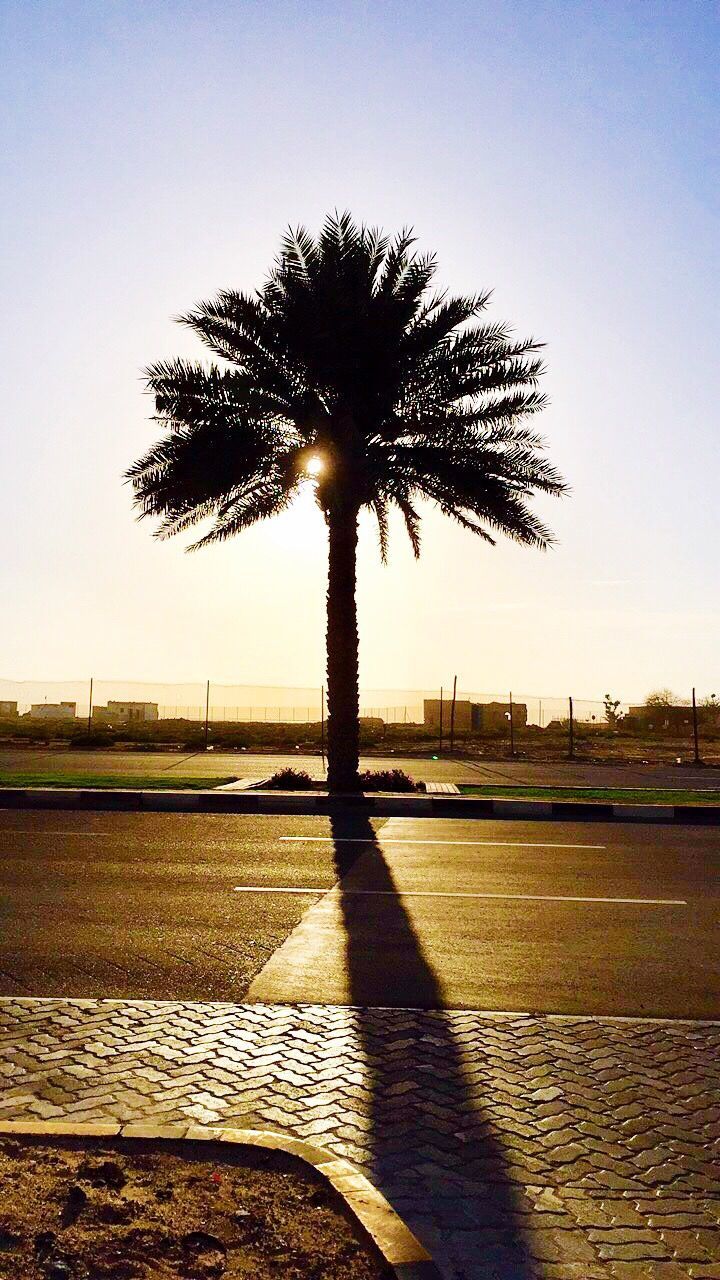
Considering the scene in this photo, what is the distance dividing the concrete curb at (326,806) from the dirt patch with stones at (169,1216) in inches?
457

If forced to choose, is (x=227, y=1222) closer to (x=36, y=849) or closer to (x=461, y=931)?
(x=461, y=931)

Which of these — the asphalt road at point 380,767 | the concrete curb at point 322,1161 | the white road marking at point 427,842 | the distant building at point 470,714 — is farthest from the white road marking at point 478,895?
the distant building at point 470,714

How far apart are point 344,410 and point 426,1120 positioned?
617 inches

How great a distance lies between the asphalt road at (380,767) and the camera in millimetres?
21609

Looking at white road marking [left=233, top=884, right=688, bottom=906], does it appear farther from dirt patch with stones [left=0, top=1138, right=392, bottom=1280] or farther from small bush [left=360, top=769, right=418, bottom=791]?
small bush [left=360, top=769, right=418, bottom=791]

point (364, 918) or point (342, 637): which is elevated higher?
point (342, 637)

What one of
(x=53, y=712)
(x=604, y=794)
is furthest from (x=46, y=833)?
(x=53, y=712)

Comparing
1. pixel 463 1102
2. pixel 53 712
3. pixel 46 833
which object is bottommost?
pixel 463 1102

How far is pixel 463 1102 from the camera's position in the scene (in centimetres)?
430

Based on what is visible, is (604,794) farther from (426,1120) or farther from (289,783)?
(426,1120)

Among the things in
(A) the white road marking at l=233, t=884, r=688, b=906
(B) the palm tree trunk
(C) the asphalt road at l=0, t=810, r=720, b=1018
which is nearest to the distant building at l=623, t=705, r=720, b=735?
(B) the palm tree trunk

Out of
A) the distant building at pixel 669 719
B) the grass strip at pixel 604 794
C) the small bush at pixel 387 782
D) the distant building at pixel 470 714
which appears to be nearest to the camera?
the grass strip at pixel 604 794

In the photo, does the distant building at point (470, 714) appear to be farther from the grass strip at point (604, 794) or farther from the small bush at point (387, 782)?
the grass strip at point (604, 794)

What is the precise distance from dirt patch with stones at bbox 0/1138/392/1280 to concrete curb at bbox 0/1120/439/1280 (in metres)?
0.03
